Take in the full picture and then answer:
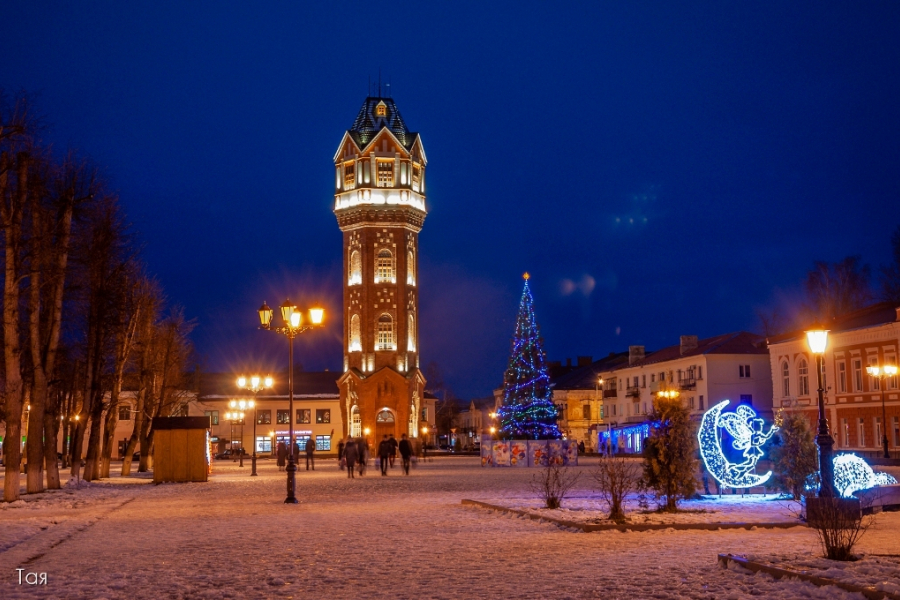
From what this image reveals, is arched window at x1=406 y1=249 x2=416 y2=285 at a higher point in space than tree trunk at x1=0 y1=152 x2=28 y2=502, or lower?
higher

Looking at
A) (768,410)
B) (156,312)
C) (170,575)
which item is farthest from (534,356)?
(170,575)

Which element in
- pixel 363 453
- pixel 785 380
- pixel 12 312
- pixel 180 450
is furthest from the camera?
pixel 785 380

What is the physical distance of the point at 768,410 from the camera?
244 ft

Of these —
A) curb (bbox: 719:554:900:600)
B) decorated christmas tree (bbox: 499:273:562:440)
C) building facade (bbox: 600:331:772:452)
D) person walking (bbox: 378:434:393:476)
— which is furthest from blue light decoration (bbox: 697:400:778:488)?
building facade (bbox: 600:331:772:452)

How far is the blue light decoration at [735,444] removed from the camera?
2294 cm

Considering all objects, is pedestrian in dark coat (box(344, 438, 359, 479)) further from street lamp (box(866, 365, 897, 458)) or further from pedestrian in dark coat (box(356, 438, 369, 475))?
street lamp (box(866, 365, 897, 458))

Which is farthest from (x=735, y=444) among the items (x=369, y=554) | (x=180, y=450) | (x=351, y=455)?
(x=180, y=450)

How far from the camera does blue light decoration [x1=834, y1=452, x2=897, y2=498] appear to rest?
816 inches

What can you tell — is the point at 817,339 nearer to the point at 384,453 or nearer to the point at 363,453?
the point at 363,453

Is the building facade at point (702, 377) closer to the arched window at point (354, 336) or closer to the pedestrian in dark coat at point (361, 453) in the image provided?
the arched window at point (354, 336)

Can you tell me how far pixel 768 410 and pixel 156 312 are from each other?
46.0m

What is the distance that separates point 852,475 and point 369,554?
11885mm

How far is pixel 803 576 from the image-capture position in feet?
33.2

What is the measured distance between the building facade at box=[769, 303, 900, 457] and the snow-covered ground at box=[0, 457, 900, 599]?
35.2 meters
